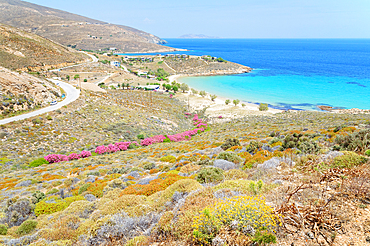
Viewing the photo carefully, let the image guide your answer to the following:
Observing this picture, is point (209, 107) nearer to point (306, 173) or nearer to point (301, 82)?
point (306, 173)

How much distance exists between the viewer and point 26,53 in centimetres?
5903

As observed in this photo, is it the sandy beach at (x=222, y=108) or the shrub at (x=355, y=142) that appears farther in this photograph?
the sandy beach at (x=222, y=108)

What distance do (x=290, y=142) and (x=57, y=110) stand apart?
31774 millimetres

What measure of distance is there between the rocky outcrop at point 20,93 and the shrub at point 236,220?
3325 centimetres

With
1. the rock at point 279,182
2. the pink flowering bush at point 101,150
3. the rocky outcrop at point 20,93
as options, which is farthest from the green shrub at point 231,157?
the rocky outcrop at point 20,93

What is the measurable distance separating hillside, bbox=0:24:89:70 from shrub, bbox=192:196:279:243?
208 feet

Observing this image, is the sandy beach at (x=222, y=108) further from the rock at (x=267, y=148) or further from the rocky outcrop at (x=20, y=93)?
the rocky outcrop at (x=20, y=93)

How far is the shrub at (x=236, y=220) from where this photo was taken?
386 cm

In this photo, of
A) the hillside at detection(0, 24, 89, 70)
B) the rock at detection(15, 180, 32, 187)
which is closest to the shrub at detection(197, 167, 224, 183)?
the rock at detection(15, 180, 32, 187)

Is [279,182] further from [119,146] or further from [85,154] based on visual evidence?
[119,146]

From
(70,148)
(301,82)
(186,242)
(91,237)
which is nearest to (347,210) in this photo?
(186,242)

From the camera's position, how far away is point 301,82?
83.8 metres

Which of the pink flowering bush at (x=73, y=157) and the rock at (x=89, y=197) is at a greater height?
the rock at (x=89, y=197)

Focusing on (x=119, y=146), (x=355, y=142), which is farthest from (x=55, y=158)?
(x=355, y=142)
